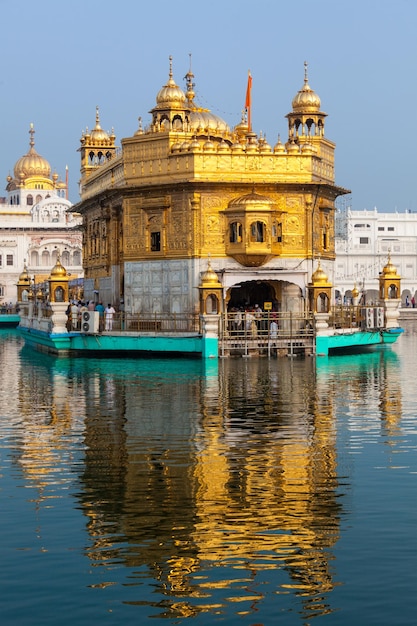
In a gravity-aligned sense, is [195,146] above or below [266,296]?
above

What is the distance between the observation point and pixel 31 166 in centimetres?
11581

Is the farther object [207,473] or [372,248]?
[372,248]

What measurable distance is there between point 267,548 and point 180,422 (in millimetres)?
8847

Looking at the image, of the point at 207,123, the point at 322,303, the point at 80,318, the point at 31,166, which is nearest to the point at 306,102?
the point at 207,123

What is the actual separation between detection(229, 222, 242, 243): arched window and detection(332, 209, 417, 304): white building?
61.6 m

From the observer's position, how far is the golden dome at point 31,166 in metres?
116

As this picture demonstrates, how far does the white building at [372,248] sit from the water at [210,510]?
78916 millimetres

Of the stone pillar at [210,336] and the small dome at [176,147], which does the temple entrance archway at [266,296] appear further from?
the small dome at [176,147]

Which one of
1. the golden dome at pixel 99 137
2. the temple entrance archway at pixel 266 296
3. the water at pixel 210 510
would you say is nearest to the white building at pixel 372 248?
the golden dome at pixel 99 137

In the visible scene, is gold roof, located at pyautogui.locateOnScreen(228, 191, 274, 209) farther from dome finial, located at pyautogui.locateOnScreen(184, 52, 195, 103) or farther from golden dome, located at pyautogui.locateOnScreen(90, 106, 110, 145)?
golden dome, located at pyautogui.locateOnScreen(90, 106, 110, 145)

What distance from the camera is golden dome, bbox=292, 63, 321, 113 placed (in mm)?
41625

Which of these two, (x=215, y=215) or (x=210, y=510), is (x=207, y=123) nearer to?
(x=215, y=215)

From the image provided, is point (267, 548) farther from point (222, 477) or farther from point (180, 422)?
point (180, 422)

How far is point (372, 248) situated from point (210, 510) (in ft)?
315
